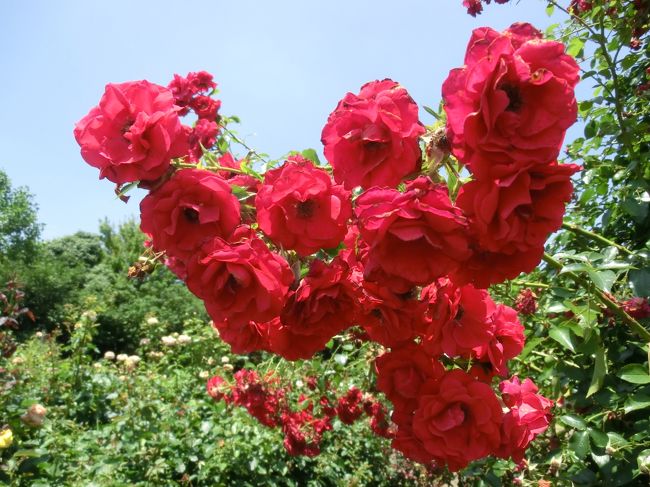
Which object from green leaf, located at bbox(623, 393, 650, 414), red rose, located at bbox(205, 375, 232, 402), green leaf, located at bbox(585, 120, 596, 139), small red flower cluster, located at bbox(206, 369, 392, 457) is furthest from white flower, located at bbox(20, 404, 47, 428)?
green leaf, located at bbox(585, 120, 596, 139)

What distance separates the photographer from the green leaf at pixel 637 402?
54.5 inches

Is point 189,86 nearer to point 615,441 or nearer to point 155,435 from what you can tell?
point 615,441

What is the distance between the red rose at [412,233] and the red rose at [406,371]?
253mm

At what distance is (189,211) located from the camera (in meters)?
0.83

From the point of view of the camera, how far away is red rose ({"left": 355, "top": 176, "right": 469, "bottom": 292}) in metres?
0.65

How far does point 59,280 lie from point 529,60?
905 inches

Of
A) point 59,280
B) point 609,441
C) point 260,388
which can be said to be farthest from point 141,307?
point 609,441

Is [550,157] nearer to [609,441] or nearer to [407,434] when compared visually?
[407,434]

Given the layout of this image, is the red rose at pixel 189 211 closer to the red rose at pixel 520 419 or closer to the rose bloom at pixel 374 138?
the rose bloom at pixel 374 138

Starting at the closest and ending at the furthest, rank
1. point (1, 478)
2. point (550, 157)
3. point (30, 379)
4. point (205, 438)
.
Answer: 1. point (550, 157)
2. point (1, 478)
3. point (205, 438)
4. point (30, 379)

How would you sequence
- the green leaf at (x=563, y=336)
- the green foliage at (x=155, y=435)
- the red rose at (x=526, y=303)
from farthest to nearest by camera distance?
the green foliage at (x=155, y=435), the red rose at (x=526, y=303), the green leaf at (x=563, y=336)

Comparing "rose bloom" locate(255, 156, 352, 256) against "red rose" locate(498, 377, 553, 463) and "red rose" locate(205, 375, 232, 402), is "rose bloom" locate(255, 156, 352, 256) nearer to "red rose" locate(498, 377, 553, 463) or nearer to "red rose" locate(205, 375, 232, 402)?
"red rose" locate(498, 377, 553, 463)

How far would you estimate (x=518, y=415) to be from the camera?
3.13 ft

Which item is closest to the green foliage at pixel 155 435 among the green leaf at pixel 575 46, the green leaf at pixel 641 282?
the green leaf at pixel 641 282
